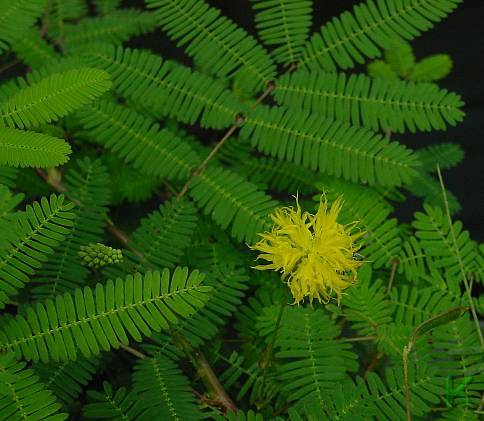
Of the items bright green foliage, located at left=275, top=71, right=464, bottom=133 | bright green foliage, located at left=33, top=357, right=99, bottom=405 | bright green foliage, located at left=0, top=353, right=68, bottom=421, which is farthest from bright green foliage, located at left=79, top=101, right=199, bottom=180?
bright green foliage, located at left=0, top=353, right=68, bottom=421

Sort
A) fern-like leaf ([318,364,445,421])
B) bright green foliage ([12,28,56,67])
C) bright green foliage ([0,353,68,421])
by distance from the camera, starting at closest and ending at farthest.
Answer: bright green foliage ([0,353,68,421]) < fern-like leaf ([318,364,445,421]) < bright green foliage ([12,28,56,67])

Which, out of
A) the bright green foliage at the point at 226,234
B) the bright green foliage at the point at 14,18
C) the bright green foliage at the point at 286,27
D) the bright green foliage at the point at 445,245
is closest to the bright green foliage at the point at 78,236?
the bright green foliage at the point at 226,234

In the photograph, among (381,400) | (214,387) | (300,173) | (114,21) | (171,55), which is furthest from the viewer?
(171,55)

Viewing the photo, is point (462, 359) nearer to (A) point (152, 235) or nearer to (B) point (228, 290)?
(B) point (228, 290)

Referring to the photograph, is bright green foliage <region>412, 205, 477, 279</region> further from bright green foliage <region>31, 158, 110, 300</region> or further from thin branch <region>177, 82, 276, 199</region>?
bright green foliage <region>31, 158, 110, 300</region>

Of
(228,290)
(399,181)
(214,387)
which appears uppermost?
(399,181)

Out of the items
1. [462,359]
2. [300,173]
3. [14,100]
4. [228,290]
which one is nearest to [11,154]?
[14,100]
